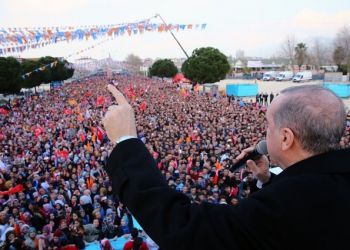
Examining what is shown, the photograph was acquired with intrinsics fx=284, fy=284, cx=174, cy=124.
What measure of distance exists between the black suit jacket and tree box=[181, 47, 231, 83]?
107 ft

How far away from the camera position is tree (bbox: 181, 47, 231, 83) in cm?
3303

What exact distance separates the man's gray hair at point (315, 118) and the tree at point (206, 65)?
1279 inches

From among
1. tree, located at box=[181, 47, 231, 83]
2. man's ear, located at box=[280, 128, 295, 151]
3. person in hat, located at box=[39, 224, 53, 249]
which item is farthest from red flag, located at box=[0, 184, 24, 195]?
tree, located at box=[181, 47, 231, 83]

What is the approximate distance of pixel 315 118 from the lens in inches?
39.4

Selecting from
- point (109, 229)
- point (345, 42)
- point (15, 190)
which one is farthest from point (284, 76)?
point (109, 229)

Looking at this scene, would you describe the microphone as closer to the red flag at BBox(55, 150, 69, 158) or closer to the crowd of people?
the crowd of people

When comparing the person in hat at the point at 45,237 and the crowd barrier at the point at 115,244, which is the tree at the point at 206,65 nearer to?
the crowd barrier at the point at 115,244

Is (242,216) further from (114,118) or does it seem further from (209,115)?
(209,115)

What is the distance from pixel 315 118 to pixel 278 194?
1.02ft

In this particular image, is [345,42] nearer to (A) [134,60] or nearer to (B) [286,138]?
(B) [286,138]

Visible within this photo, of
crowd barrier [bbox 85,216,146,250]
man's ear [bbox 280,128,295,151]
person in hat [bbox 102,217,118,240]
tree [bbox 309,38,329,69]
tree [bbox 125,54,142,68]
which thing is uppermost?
tree [bbox 125,54,142,68]

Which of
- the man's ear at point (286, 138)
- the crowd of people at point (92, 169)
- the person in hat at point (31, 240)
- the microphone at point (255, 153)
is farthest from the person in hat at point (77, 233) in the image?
the man's ear at point (286, 138)

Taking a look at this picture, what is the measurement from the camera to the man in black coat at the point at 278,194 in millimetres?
873

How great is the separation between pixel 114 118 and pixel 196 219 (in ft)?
1.65
